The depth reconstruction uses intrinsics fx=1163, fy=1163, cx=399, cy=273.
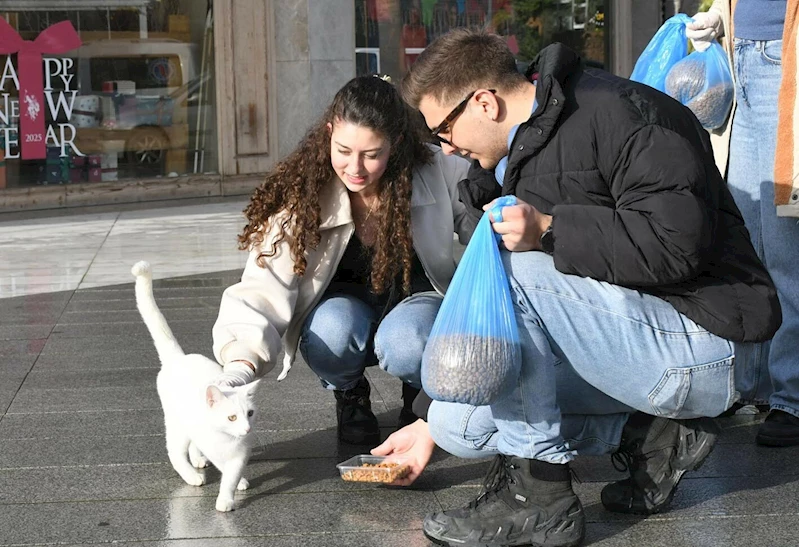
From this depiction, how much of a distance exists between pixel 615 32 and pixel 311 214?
29.8ft

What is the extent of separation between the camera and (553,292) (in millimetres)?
2883

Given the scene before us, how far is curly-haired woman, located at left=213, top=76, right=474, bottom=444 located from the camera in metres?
3.46

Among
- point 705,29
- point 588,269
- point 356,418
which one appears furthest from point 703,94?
point 356,418

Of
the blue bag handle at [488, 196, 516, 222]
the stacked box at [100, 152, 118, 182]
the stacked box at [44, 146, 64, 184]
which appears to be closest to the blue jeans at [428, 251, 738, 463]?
the blue bag handle at [488, 196, 516, 222]

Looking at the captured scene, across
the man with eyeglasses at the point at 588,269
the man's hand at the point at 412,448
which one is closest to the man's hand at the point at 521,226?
the man with eyeglasses at the point at 588,269

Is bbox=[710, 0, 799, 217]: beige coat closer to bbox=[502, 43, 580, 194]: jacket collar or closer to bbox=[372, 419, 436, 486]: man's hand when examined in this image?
bbox=[502, 43, 580, 194]: jacket collar

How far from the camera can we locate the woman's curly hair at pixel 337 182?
11.6 feet

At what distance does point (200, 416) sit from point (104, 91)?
757 cm

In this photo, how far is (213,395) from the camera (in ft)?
10.4

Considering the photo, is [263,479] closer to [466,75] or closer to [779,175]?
[466,75]

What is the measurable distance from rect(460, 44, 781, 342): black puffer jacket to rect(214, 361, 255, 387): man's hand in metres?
0.90

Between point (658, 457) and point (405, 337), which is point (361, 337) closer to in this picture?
point (405, 337)

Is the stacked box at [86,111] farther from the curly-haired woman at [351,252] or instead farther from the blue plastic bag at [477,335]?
the blue plastic bag at [477,335]

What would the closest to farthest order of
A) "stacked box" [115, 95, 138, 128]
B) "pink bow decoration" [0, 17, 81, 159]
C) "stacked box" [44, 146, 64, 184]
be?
"pink bow decoration" [0, 17, 81, 159]
"stacked box" [44, 146, 64, 184]
"stacked box" [115, 95, 138, 128]
